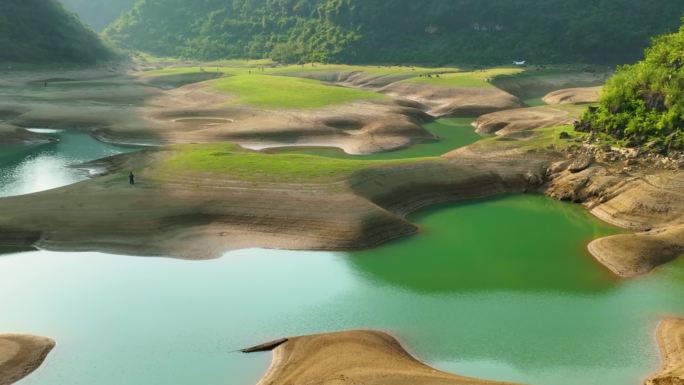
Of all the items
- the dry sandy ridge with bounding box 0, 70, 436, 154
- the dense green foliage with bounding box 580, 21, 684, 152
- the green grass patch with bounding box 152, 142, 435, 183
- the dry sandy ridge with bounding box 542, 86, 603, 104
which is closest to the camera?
the green grass patch with bounding box 152, 142, 435, 183

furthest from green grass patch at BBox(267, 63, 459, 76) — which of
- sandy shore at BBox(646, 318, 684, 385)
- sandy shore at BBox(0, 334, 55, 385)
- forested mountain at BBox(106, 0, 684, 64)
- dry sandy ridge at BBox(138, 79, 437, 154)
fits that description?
sandy shore at BBox(0, 334, 55, 385)

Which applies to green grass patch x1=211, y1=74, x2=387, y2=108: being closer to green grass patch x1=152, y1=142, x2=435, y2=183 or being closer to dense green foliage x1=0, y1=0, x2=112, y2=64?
green grass patch x1=152, y1=142, x2=435, y2=183

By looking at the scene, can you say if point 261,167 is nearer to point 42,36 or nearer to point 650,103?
point 650,103

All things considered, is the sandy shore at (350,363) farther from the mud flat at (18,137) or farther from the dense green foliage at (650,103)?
the mud flat at (18,137)

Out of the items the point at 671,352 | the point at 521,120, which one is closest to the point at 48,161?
the point at 521,120

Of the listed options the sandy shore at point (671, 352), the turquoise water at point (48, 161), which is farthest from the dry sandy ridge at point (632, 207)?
the turquoise water at point (48, 161)

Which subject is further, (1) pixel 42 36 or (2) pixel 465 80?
(1) pixel 42 36
